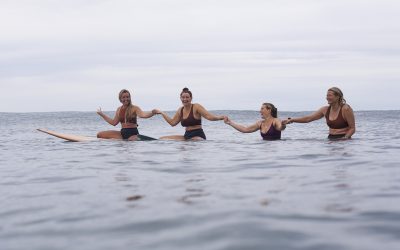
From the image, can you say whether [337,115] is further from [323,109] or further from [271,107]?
[271,107]

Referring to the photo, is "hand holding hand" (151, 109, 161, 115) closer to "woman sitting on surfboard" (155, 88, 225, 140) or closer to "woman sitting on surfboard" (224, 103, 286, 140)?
"woman sitting on surfboard" (155, 88, 225, 140)

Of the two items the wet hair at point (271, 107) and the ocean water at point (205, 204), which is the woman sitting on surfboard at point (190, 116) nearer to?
the wet hair at point (271, 107)

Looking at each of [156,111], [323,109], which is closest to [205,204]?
[323,109]

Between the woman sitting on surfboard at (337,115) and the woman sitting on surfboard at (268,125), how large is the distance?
0.31 metres

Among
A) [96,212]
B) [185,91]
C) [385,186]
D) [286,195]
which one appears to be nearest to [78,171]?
[96,212]

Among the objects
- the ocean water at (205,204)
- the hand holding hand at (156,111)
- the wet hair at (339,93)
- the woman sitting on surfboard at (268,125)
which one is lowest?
the ocean water at (205,204)

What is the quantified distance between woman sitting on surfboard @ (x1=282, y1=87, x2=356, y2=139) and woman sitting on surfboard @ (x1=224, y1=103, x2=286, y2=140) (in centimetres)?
31

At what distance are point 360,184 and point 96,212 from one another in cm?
314

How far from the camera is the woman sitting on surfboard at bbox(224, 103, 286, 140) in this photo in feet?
42.0

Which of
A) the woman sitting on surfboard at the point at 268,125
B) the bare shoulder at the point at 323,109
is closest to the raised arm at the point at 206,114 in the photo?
the woman sitting on surfboard at the point at 268,125

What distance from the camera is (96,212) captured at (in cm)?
→ 466

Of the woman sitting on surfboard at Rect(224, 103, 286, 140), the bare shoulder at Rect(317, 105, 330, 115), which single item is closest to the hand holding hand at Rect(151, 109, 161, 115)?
the woman sitting on surfboard at Rect(224, 103, 286, 140)

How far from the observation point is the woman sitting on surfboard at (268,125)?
1279 cm

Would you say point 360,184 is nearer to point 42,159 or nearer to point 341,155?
point 341,155
